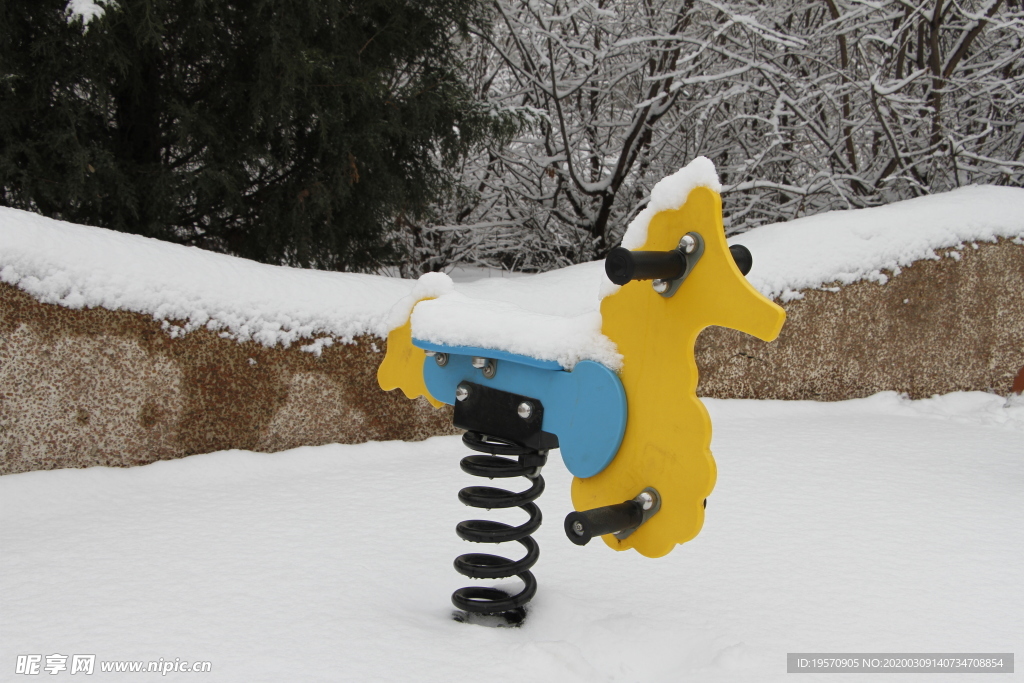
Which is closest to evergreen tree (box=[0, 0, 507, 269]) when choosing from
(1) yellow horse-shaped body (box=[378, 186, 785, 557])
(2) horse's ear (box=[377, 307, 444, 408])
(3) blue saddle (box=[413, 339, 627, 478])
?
(2) horse's ear (box=[377, 307, 444, 408])

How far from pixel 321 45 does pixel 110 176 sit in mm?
1270

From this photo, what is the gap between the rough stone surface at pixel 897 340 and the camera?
406 centimetres

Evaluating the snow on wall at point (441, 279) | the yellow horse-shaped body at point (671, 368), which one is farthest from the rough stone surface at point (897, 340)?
the yellow horse-shaped body at point (671, 368)

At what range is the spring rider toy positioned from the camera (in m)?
1.37

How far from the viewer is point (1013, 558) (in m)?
2.29

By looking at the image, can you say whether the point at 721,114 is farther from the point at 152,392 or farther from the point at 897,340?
the point at 152,392

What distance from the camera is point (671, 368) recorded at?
1426 mm

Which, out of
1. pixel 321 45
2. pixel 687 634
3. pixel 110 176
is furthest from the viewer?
pixel 321 45

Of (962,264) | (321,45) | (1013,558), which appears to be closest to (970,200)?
(962,264)

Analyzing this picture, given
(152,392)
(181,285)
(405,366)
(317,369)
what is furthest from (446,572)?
(181,285)

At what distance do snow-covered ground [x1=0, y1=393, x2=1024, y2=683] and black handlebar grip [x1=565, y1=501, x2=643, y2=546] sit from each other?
39cm

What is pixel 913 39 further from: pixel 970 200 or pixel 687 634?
pixel 687 634

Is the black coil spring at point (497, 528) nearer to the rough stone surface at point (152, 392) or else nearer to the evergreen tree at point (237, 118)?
the rough stone surface at point (152, 392)

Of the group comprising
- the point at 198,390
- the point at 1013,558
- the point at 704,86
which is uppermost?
the point at 704,86
